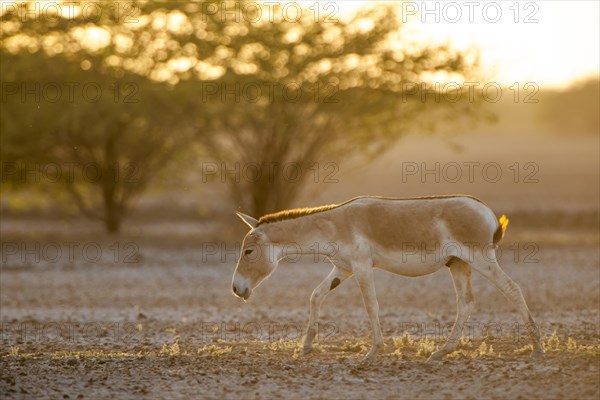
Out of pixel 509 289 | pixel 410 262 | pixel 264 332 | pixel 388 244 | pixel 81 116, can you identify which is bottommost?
pixel 264 332

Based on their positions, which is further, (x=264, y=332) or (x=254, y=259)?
(x=264, y=332)

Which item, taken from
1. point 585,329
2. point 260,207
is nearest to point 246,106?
point 260,207

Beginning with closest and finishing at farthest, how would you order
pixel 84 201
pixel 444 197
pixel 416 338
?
pixel 444 197, pixel 416 338, pixel 84 201

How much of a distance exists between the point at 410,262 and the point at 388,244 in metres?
0.34

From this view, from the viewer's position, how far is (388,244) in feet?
40.3

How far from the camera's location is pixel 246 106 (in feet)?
105

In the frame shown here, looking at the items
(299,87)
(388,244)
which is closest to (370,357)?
(388,244)

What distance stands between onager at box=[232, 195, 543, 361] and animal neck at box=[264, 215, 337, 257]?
0.04 ft

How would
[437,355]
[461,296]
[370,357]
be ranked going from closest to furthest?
1. [370,357]
2. [437,355]
3. [461,296]

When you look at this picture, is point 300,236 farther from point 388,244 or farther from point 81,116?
point 81,116

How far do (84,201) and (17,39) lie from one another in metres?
5.92

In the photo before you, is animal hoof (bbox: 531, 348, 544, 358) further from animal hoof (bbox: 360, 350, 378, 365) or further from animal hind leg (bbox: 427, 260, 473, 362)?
animal hoof (bbox: 360, 350, 378, 365)

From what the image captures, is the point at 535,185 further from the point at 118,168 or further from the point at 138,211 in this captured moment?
the point at 118,168

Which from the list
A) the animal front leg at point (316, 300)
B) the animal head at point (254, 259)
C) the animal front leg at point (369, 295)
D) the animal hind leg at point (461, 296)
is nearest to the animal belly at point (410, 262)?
the animal front leg at point (369, 295)
